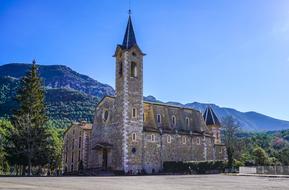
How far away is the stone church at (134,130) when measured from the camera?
47188mm

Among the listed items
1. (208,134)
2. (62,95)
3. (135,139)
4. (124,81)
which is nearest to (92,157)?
(135,139)

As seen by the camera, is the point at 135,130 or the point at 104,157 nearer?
the point at 135,130

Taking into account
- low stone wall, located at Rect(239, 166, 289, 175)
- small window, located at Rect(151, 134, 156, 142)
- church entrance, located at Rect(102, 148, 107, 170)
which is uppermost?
small window, located at Rect(151, 134, 156, 142)

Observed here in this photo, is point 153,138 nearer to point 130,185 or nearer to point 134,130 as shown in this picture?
point 134,130

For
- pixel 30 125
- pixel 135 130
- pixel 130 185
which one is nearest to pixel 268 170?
pixel 135 130

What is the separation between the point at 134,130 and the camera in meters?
47.6

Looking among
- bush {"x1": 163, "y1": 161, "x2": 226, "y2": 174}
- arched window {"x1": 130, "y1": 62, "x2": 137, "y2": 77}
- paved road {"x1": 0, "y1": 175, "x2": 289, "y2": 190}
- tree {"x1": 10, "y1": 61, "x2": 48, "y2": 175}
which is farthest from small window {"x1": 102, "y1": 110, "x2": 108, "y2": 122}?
paved road {"x1": 0, "y1": 175, "x2": 289, "y2": 190}

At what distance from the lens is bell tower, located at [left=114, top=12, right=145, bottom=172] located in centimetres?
4656

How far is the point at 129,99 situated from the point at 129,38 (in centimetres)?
845

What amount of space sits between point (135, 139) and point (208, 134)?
14410 mm

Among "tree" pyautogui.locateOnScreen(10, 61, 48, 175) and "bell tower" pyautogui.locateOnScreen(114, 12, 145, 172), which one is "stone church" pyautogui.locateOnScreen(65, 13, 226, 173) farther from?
"tree" pyautogui.locateOnScreen(10, 61, 48, 175)

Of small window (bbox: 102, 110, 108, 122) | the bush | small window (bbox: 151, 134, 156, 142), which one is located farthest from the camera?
small window (bbox: 102, 110, 108, 122)

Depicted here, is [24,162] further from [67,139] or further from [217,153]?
[217,153]

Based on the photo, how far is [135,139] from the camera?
156 ft
